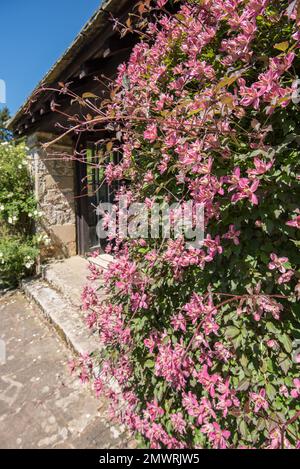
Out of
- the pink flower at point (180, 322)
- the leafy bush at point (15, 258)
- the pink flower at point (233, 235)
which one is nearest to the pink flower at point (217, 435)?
the pink flower at point (180, 322)

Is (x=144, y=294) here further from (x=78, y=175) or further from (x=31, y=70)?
(x=31, y=70)

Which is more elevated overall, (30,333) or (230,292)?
(230,292)

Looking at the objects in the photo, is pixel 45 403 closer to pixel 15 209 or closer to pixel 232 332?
pixel 232 332

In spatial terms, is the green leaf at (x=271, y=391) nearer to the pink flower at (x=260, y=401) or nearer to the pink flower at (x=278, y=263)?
the pink flower at (x=260, y=401)

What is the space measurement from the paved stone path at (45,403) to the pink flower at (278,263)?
1.73 metres

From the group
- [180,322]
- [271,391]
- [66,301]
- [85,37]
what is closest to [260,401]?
[271,391]

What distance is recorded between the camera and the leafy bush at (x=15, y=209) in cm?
464

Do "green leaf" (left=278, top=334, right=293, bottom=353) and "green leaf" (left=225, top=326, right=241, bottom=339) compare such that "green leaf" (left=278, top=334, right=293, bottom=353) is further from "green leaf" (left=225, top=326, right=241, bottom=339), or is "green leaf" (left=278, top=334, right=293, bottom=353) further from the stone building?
the stone building

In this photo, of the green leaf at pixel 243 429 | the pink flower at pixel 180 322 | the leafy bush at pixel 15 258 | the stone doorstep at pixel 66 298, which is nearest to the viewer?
the green leaf at pixel 243 429

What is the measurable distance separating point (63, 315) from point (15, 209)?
7.81 feet
